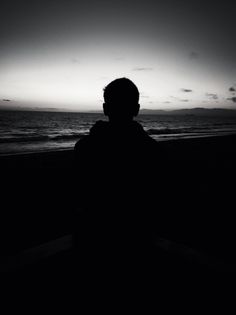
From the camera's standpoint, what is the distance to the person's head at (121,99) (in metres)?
1.52

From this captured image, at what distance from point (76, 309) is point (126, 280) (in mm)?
342

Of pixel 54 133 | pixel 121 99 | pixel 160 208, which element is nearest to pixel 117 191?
pixel 160 208

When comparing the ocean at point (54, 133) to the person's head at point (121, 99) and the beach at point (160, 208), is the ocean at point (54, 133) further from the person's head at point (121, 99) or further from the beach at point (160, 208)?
the person's head at point (121, 99)

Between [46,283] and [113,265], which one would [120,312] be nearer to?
[113,265]

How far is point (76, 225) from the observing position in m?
1.54

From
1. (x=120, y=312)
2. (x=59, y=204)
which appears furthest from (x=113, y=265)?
(x=59, y=204)

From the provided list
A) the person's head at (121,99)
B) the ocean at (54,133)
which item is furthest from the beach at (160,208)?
the ocean at (54,133)

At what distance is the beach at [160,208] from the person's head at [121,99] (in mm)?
302

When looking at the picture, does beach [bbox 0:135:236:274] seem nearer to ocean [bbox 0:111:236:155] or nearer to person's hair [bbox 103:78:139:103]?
person's hair [bbox 103:78:139:103]

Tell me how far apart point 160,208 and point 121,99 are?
27.6 inches

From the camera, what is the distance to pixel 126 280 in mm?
1443

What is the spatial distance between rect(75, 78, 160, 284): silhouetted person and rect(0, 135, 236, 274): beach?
0.09 metres

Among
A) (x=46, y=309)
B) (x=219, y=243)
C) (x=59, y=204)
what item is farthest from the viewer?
(x=59, y=204)

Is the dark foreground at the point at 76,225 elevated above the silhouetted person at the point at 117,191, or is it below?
below
